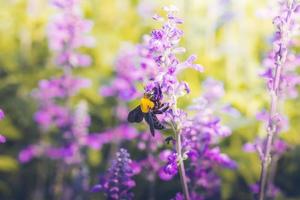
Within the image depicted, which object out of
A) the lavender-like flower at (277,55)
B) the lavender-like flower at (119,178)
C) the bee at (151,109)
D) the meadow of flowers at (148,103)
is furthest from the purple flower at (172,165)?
the lavender-like flower at (277,55)

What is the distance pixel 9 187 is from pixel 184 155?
13.4 feet

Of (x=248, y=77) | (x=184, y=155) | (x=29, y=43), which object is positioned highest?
(x=29, y=43)

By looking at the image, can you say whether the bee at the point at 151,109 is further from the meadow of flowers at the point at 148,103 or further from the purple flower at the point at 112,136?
the purple flower at the point at 112,136

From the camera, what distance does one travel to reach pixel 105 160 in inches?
273

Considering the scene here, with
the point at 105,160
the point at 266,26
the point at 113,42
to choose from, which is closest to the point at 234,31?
the point at 266,26

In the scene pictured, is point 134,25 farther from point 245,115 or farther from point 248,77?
point 245,115

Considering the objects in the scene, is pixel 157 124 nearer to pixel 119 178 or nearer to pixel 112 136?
pixel 119 178

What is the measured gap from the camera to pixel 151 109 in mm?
3377

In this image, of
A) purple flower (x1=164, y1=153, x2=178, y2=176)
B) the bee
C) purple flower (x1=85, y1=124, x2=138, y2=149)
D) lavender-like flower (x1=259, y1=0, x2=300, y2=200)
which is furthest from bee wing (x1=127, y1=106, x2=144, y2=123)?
purple flower (x1=85, y1=124, x2=138, y2=149)

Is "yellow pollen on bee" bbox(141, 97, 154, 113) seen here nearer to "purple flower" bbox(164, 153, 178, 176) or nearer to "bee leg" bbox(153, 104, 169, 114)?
"bee leg" bbox(153, 104, 169, 114)

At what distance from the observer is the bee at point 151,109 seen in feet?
10.9

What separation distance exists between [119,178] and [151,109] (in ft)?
1.54

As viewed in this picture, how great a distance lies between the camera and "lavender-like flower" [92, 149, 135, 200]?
3.41m

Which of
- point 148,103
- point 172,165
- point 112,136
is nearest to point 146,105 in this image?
point 148,103
